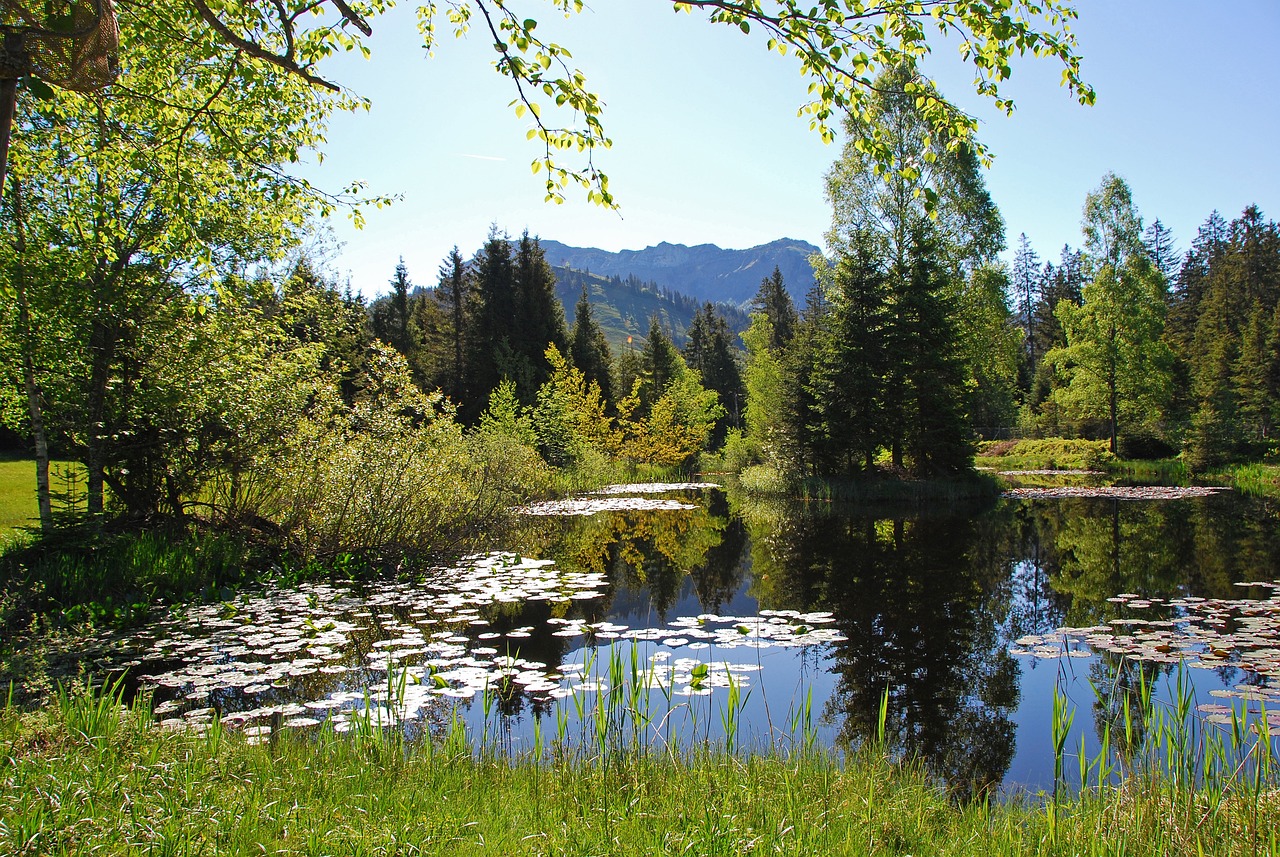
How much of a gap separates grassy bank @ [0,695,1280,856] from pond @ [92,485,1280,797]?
1.24 ft

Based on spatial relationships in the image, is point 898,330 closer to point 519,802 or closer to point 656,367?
point 519,802

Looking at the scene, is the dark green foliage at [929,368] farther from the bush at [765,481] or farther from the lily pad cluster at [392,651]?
the lily pad cluster at [392,651]

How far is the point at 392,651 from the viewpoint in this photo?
7543mm

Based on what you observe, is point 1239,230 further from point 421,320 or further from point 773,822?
point 773,822

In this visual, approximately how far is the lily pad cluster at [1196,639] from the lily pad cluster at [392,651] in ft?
9.09

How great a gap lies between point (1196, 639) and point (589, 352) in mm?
40337

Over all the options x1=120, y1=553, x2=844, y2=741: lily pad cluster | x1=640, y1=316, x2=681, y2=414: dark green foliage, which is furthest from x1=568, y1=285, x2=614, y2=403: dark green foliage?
x1=120, y1=553, x2=844, y2=741: lily pad cluster

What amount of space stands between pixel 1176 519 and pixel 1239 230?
62302 millimetres

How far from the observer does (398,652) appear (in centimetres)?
750

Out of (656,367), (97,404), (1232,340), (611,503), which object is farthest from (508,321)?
(1232,340)

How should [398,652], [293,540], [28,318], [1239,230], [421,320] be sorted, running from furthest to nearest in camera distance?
1. [1239,230]
2. [421,320]
3. [293,540]
4. [28,318]
5. [398,652]

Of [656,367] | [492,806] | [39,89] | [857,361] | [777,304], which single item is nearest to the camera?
[39,89]

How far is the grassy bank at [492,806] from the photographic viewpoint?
2945mm

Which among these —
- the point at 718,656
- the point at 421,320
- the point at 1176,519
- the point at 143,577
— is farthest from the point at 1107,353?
the point at 421,320
